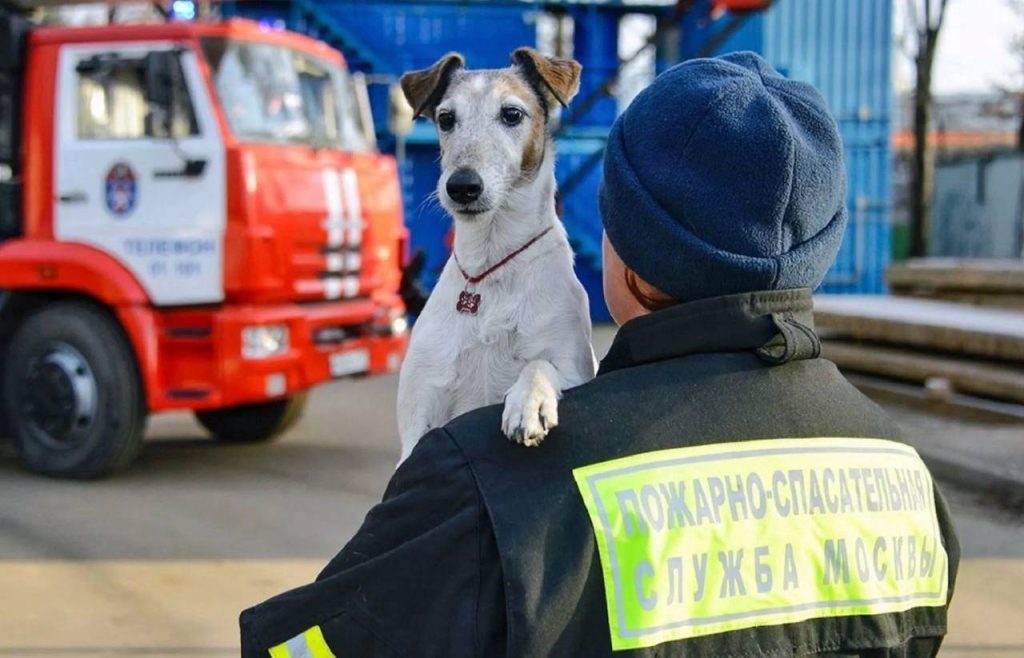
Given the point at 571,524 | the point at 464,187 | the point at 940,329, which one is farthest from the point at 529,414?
the point at 940,329

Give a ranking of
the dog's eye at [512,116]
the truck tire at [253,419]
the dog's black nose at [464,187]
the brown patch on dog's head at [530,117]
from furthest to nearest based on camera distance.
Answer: the truck tire at [253,419]
the dog's eye at [512,116]
the brown patch on dog's head at [530,117]
the dog's black nose at [464,187]

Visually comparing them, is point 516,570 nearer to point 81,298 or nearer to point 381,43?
point 81,298

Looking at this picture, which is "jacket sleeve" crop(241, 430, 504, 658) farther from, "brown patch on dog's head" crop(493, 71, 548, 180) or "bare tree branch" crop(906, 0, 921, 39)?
"bare tree branch" crop(906, 0, 921, 39)

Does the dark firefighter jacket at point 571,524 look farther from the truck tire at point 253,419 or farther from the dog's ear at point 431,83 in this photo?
the truck tire at point 253,419

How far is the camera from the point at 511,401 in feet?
5.38

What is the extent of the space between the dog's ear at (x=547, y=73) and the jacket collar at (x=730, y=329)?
2.22 m

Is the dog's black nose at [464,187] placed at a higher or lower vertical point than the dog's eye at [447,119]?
lower

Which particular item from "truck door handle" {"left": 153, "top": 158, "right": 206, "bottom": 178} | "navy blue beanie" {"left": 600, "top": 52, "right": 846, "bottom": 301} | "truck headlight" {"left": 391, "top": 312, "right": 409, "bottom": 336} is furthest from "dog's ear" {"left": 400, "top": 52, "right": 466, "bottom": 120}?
"truck headlight" {"left": 391, "top": 312, "right": 409, "bottom": 336}

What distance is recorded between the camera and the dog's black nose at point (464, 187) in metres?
3.12

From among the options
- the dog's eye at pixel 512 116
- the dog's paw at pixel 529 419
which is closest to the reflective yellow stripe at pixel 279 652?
the dog's paw at pixel 529 419

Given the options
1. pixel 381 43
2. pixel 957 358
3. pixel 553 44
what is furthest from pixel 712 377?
pixel 553 44

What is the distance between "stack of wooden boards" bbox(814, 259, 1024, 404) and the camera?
9031mm

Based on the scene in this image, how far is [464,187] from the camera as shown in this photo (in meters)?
3.13

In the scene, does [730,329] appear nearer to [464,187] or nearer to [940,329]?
[464,187]
